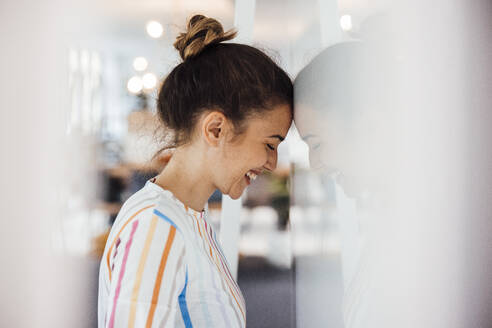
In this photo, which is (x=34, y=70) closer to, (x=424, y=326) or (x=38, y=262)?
(x=38, y=262)

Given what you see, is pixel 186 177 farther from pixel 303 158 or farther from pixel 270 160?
pixel 303 158

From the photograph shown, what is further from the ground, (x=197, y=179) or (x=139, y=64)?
(x=139, y=64)

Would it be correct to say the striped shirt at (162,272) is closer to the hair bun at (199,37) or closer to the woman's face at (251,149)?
the woman's face at (251,149)

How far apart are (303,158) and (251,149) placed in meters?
0.29

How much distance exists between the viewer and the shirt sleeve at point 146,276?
461mm

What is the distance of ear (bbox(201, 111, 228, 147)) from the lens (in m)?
0.60

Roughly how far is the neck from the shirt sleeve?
0.11 meters

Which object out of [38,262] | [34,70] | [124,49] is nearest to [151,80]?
[124,49]

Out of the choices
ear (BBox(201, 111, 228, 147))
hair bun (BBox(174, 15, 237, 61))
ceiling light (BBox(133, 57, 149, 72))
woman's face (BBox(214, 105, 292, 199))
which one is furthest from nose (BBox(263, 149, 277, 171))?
ceiling light (BBox(133, 57, 149, 72))

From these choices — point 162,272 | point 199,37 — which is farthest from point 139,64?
point 162,272

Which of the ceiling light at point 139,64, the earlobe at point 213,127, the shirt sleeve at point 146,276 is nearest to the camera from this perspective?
the shirt sleeve at point 146,276

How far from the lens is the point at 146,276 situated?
1.53 ft

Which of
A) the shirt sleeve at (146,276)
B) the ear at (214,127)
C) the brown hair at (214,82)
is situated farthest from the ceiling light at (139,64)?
the shirt sleeve at (146,276)

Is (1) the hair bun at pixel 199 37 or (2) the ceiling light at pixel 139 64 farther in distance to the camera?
(2) the ceiling light at pixel 139 64
